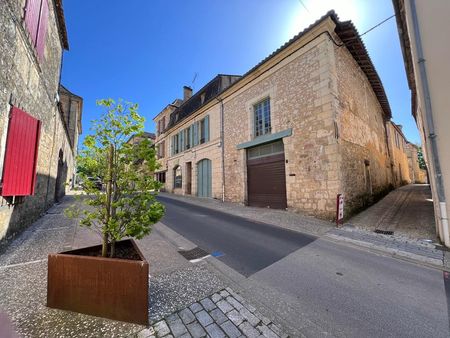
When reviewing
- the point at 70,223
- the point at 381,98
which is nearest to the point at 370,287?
the point at 70,223

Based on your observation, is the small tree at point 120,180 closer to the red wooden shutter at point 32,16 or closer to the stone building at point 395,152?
the red wooden shutter at point 32,16

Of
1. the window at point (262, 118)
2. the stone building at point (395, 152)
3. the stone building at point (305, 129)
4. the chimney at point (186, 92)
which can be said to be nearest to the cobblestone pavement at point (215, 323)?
the stone building at point (305, 129)

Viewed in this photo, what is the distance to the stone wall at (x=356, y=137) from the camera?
7.43 meters

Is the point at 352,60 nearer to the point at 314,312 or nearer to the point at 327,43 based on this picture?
the point at 327,43

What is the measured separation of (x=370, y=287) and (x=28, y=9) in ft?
26.2

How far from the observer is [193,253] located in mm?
3912

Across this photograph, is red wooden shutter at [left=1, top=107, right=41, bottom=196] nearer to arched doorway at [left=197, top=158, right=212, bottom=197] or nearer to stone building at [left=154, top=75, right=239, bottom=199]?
stone building at [left=154, top=75, right=239, bottom=199]

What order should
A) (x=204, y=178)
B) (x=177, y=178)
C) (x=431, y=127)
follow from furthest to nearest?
1. (x=177, y=178)
2. (x=204, y=178)
3. (x=431, y=127)

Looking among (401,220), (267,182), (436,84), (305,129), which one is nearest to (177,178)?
(267,182)

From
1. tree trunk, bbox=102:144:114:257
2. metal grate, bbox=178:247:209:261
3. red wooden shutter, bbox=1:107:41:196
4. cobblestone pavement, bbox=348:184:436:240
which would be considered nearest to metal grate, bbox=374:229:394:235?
cobblestone pavement, bbox=348:184:436:240

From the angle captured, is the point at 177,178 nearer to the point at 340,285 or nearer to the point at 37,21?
the point at 37,21

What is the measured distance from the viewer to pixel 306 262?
3568mm

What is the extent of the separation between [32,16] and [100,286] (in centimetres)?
594

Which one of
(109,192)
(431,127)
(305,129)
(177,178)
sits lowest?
(109,192)
